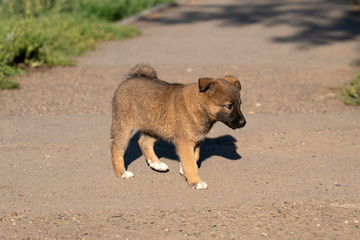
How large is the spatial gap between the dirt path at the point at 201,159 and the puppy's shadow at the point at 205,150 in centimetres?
2

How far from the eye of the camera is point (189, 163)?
6102 mm

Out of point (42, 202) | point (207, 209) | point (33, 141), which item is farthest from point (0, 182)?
point (207, 209)

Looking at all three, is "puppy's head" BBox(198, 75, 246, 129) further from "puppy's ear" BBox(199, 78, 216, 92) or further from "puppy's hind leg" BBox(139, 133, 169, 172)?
"puppy's hind leg" BBox(139, 133, 169, 172)

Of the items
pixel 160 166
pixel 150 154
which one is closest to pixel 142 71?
pixel 150 154

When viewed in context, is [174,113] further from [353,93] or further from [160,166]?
[353,93]

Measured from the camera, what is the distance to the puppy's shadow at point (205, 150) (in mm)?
7201

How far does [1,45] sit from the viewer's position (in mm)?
11281

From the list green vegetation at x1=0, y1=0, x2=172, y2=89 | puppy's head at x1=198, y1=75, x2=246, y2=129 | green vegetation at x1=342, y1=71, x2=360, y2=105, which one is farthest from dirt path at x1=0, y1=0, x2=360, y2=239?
puppy's head at x1=198, y1=75, x2=246, y2=129

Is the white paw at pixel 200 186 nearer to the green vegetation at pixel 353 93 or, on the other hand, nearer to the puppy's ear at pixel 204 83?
the puppy's ear at pixel 204 83

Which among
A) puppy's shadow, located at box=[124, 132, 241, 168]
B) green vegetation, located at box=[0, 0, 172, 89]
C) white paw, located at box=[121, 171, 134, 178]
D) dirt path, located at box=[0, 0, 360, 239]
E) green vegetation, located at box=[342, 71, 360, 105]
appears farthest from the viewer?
green vegetation, located at box=[0, 0, 172, 89]

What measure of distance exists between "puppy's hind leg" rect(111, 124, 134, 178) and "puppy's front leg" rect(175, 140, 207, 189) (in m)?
0.69

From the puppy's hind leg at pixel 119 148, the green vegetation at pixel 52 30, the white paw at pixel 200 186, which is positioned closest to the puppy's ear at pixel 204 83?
the white paw at pixel 200 186

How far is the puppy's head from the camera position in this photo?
576 cm

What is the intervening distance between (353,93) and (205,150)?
11.2ft
